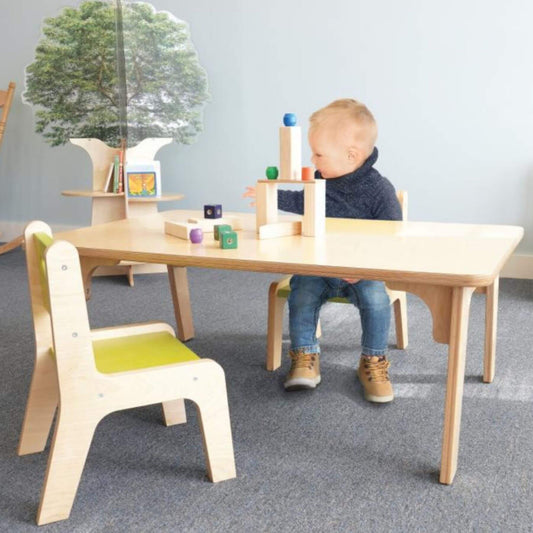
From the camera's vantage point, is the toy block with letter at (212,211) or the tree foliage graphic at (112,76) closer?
the toy block with letter at (212,211)

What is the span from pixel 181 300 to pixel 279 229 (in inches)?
34.3

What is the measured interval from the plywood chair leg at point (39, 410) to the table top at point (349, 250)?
0.29 meters

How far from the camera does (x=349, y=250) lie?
1628mm

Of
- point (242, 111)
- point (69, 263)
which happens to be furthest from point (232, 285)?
point (69, 263)

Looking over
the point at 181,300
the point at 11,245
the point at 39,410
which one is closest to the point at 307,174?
the point at 39,410

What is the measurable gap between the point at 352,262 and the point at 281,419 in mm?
623

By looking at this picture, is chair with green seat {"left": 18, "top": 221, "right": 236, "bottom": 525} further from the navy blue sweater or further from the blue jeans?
the navy blue sweater

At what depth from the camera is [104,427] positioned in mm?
1907

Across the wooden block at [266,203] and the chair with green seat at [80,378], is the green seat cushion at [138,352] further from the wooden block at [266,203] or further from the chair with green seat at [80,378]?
the wooden block at [266,203]

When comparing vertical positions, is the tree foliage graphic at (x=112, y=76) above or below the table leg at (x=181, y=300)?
above

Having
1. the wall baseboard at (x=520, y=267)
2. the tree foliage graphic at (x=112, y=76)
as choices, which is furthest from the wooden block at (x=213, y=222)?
the wall baseboard at (x=520, y=267)

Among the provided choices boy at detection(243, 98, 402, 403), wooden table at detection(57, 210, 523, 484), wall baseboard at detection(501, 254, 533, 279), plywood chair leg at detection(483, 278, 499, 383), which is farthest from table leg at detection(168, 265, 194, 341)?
wall baseboard at detection(501, 254, 533, 279)

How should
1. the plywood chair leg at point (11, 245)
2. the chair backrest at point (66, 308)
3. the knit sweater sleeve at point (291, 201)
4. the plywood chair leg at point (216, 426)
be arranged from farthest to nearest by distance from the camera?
the plywood chair leg at point (11, 245)
the knit sweater sleeve at point (291, 201)
the plywood chair leg at point (216, 426)
the chair backrest at point (66, 308)

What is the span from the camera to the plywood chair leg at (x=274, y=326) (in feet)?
7.48
